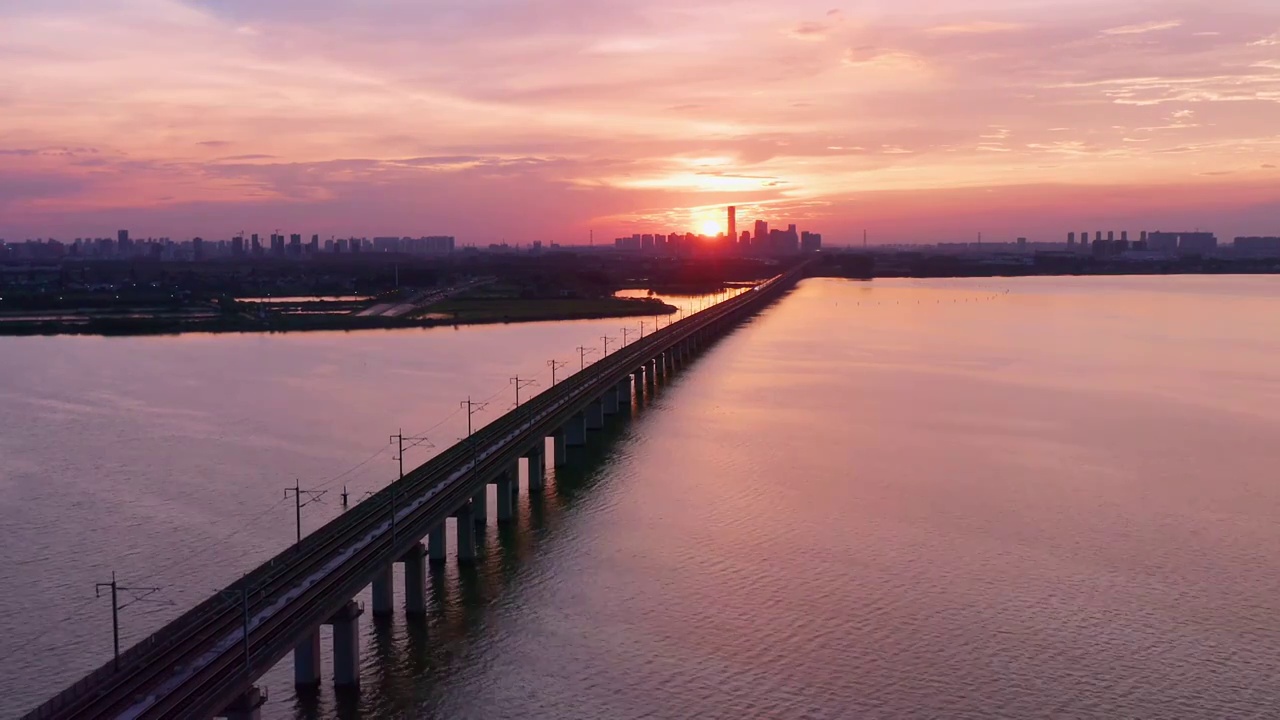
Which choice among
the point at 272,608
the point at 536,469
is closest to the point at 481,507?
the point at 536,469

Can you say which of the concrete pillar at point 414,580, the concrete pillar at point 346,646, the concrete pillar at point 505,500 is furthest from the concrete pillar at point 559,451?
the concrete pillar at point 346,646

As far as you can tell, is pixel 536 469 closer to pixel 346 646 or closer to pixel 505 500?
pixel 505 500

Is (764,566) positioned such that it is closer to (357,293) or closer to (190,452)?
(190,452)

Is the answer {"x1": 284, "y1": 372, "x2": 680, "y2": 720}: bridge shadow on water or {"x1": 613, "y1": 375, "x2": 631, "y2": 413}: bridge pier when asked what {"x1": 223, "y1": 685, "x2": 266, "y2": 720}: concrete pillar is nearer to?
{"x1": 284, "y1": 372, "x2": 680, "y2": 720}: bridge shadow on water

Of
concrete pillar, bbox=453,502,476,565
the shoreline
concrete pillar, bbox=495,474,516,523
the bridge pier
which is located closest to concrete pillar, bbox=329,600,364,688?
concrete pillar, bbox=453,502,476,565

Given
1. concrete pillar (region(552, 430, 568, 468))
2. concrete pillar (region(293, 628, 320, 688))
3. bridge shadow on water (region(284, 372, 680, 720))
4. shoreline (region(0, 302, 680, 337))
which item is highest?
shoreline (region(0, 302, 680, 337))
